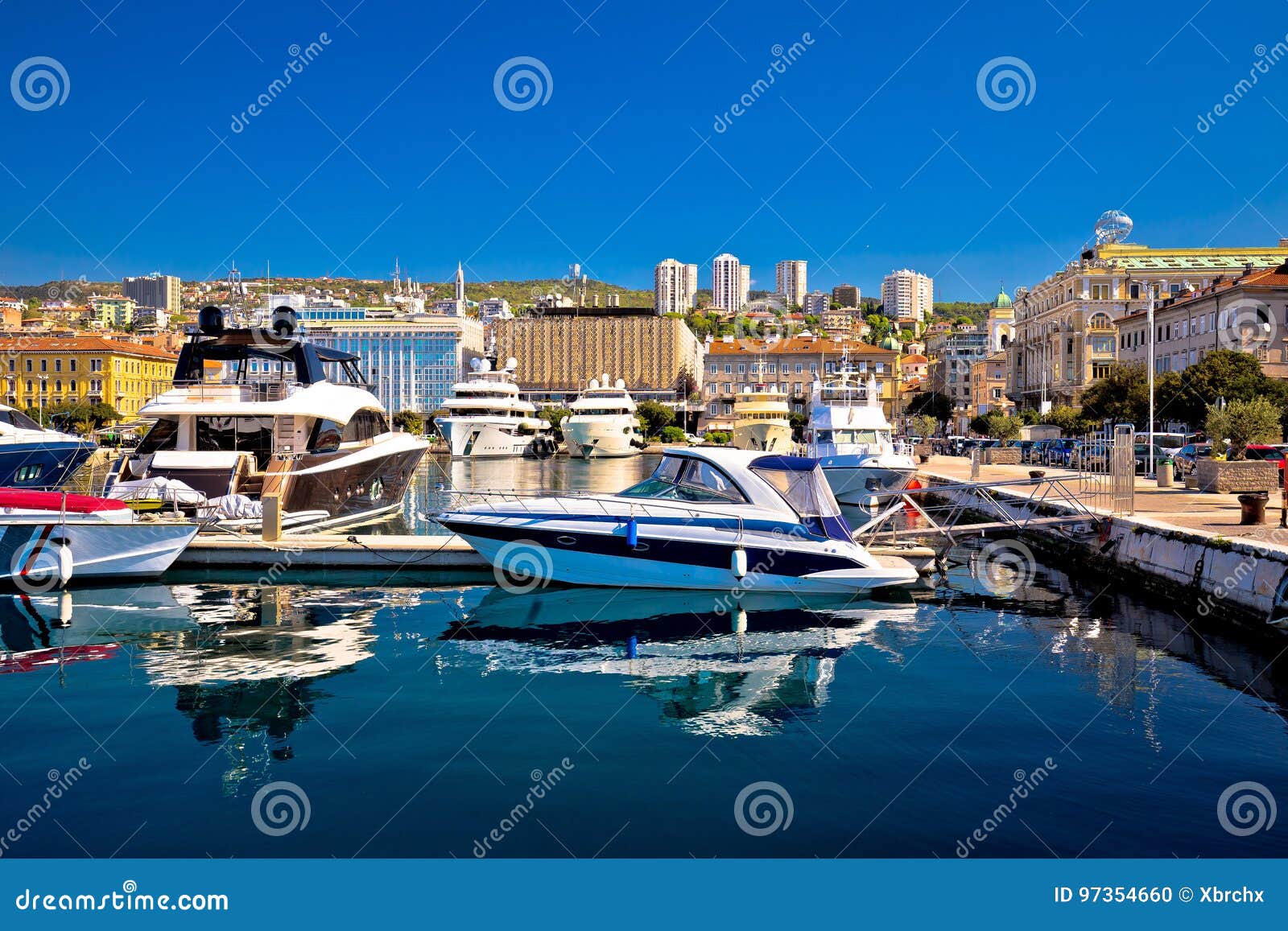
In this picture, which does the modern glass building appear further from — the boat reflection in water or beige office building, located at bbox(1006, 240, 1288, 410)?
the boat reflection in water

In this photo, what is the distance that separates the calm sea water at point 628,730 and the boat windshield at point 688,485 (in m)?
1.64

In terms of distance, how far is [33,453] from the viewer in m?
24.6

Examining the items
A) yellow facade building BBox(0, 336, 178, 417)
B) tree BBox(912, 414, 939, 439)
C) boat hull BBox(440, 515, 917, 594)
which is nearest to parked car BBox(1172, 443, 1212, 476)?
boat hull BBox(440, 515, 917, 594)

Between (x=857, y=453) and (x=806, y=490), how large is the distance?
556 inches

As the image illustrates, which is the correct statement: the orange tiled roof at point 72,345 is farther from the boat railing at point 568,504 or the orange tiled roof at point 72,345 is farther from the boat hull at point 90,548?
the boat railing at point 568,504

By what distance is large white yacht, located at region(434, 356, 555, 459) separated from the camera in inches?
3268

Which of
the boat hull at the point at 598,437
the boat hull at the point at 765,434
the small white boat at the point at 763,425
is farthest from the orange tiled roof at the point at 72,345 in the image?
the boat hull at the point at 765,434

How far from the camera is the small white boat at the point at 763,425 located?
2346 inches

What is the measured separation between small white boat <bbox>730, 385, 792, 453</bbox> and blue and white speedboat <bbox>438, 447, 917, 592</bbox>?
3895 cm

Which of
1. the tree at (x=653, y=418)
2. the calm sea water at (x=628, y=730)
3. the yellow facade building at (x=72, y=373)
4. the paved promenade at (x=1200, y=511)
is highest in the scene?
the yellow facade building at (x=72, y=373)

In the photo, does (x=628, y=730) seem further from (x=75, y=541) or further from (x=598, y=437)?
(x=598, y=437)

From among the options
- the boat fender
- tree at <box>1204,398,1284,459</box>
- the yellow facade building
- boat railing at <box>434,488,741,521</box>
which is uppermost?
the yellow facade building

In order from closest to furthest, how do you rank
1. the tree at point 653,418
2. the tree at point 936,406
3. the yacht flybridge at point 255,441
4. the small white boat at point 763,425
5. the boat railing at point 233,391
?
the yacht flybridge at point 255,441, the boat railing at point 233,391, the small white boat at point 763,425, the tree at point 936,406, the tree at point 653,418

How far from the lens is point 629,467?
68062 mm
